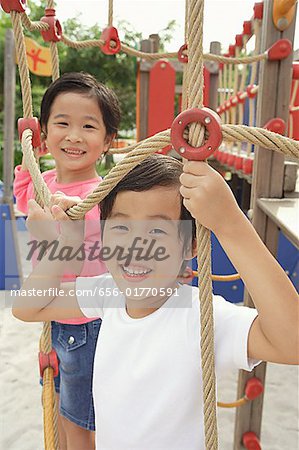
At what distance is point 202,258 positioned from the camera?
0.52 metres

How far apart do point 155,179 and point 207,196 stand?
0.62 feet

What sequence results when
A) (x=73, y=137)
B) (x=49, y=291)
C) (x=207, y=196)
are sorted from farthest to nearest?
(x=73, y=137)
(x=49, y=291)
(x=207, y=196)

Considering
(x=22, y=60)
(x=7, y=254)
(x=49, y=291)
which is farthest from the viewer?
(x=7, y=254)

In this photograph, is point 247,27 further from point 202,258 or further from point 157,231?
point 202,258

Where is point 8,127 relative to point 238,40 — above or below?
below

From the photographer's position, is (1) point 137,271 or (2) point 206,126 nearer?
(2) point 206,126

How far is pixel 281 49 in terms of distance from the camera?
1.07 m

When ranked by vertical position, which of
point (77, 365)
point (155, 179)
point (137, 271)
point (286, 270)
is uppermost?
point (155, 179)

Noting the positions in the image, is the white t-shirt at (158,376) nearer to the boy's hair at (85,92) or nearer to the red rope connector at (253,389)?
the boy's hair at (85,92)

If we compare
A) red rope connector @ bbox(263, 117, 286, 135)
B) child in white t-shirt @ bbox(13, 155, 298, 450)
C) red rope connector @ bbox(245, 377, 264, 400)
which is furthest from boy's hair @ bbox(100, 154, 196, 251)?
red rope connector @ bbox(245, 377, 264, 400)

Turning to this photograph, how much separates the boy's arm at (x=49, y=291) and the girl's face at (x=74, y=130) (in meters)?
0.25

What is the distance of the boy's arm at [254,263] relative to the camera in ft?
A: 1.54

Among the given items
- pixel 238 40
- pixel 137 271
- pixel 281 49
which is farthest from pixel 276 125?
pixel 238 40

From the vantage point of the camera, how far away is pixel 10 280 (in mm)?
2650
